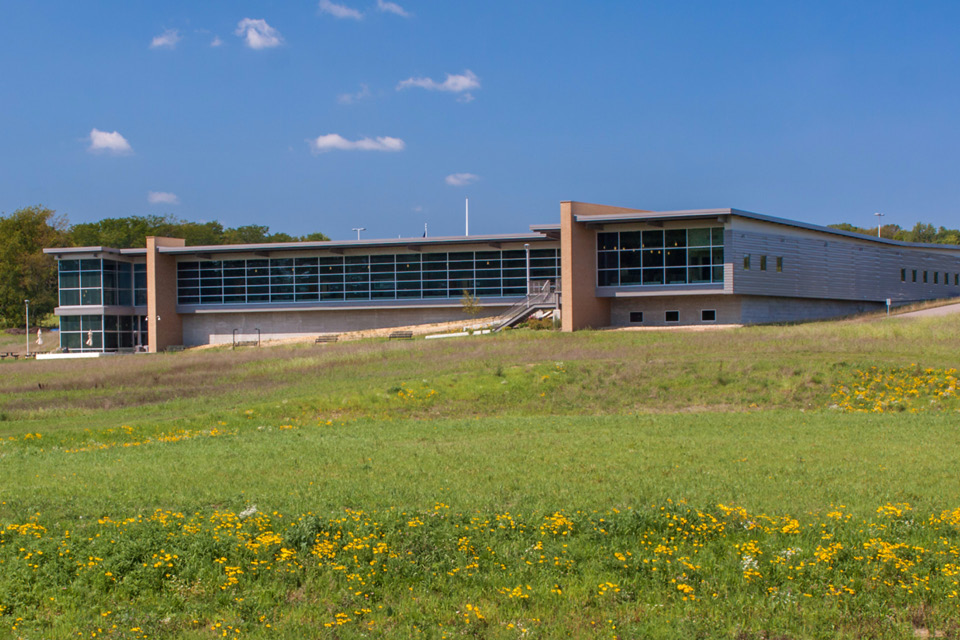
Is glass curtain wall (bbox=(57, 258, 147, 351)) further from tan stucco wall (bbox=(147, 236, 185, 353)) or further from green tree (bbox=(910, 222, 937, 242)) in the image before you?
green tree (bbox=(910, 222, 937, 242))

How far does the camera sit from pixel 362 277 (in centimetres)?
6228

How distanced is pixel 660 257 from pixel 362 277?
22.8m

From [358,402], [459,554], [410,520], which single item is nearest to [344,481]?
[410,520]

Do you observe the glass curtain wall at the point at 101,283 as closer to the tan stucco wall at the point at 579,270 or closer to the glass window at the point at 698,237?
the tan stucco wall at the point at 579,270

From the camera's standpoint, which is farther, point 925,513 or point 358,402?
point 358,402

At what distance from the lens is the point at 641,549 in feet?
32.3

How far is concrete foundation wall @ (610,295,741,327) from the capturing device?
49625 millimetres

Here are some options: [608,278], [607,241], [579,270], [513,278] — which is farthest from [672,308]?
[513,278]

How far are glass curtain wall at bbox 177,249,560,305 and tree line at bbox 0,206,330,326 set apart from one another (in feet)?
123

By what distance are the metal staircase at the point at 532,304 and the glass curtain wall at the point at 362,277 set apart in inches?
62.1

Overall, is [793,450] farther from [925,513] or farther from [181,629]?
[181,629]

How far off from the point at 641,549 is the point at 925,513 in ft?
12.9

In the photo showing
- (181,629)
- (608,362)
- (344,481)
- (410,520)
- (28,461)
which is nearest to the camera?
(181,629)

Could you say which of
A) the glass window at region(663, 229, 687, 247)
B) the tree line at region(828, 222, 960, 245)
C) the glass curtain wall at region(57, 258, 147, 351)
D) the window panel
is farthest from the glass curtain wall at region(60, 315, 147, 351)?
the tree line at region(828, 222, 960, 245)
